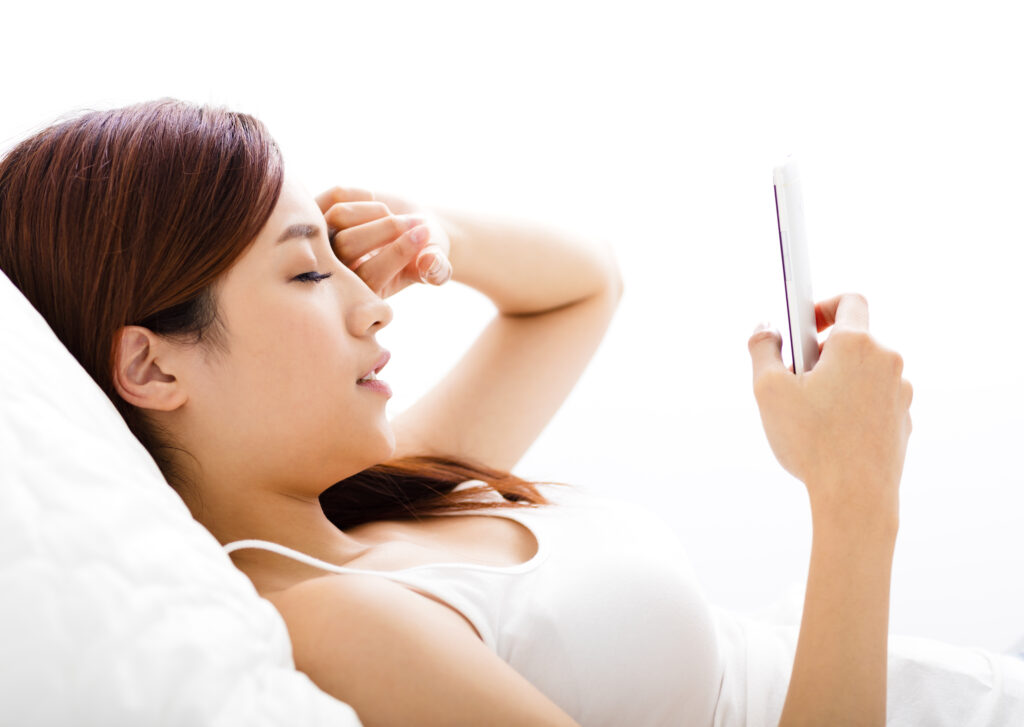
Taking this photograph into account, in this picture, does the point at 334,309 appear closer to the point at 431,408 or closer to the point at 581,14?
the point at 431,408

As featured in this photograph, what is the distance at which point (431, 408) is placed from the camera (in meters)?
1.47

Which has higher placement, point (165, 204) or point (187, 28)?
point (187, 28)

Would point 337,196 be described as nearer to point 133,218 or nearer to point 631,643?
point 133,218

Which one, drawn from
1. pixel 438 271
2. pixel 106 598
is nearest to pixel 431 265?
pixel 438 271

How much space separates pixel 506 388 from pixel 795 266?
615 millimetres

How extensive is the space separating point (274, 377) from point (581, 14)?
53.0 inches

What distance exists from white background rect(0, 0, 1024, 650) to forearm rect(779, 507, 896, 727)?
105 cm

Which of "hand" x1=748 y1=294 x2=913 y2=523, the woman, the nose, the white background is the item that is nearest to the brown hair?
the woman

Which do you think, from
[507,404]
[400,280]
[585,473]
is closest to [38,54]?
[400,280]

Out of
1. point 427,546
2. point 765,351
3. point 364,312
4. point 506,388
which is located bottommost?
point 427,546

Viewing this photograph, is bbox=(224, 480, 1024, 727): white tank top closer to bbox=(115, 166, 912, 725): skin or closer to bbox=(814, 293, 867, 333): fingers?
bbox=(115, 166, 912, 725): skin

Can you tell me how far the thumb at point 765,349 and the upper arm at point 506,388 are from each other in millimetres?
546

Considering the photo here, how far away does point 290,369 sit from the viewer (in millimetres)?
1009

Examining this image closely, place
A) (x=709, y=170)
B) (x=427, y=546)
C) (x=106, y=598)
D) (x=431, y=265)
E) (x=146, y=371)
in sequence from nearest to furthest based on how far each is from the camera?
1. (x=106, y=598)
2. (x=146, y=371)
3. (x=427, y=546)
4. (x=431, y=265)
5. (x=709, y=170)
